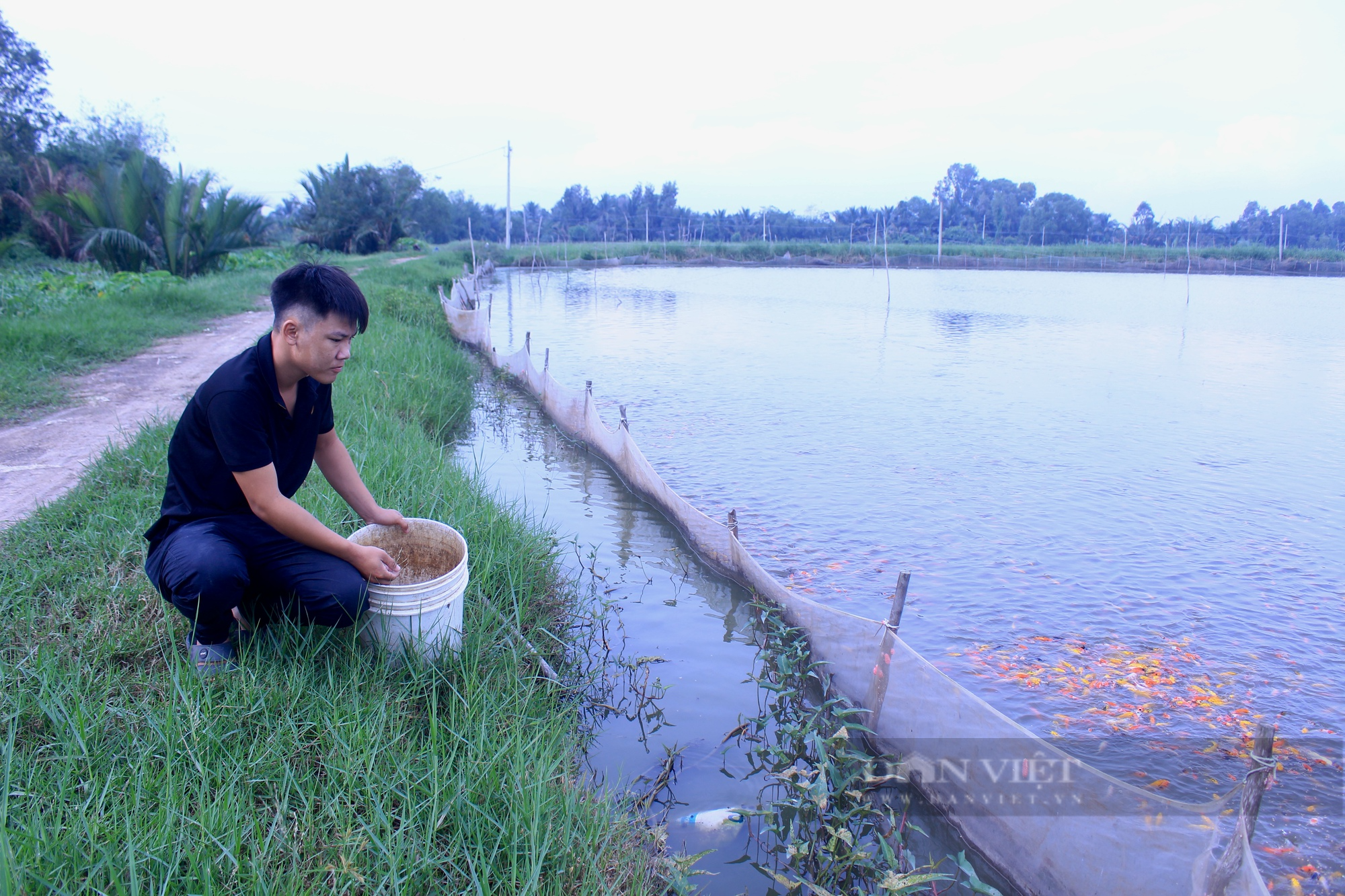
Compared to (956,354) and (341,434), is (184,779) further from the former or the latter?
(956,354)

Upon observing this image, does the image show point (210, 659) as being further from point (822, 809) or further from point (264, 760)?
point (822, 809)

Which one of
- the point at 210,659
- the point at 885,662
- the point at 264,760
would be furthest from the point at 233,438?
the point at 885,662

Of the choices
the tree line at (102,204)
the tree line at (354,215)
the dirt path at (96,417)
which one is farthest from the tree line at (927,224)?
the dirt path at (96,417)

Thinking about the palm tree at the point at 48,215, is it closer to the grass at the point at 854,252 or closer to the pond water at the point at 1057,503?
the pond water at the point at 1057,503

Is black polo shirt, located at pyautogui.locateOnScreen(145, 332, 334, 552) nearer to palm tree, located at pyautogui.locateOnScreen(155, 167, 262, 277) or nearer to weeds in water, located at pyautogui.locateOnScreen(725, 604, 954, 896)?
weeds in water, located at pyautogui.locateOnScreen(725, 604, 954, 896)

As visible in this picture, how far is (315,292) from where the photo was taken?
2.27 meters

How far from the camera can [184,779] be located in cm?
203

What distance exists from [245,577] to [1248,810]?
2806 mm

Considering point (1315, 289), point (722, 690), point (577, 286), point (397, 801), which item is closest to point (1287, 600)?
point (722, 690)

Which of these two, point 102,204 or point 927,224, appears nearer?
point 102,204

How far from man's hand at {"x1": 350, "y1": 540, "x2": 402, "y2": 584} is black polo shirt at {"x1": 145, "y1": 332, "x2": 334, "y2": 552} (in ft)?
1.25

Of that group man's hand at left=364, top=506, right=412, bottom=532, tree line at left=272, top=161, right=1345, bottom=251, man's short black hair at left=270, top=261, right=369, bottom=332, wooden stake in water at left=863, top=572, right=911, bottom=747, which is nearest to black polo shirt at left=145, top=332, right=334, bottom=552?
man's short black hair at left=270, top=261, right=369, bottom=332

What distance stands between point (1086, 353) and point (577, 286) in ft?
73.4

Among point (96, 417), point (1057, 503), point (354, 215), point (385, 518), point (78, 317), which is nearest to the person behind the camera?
point (385, 518)
